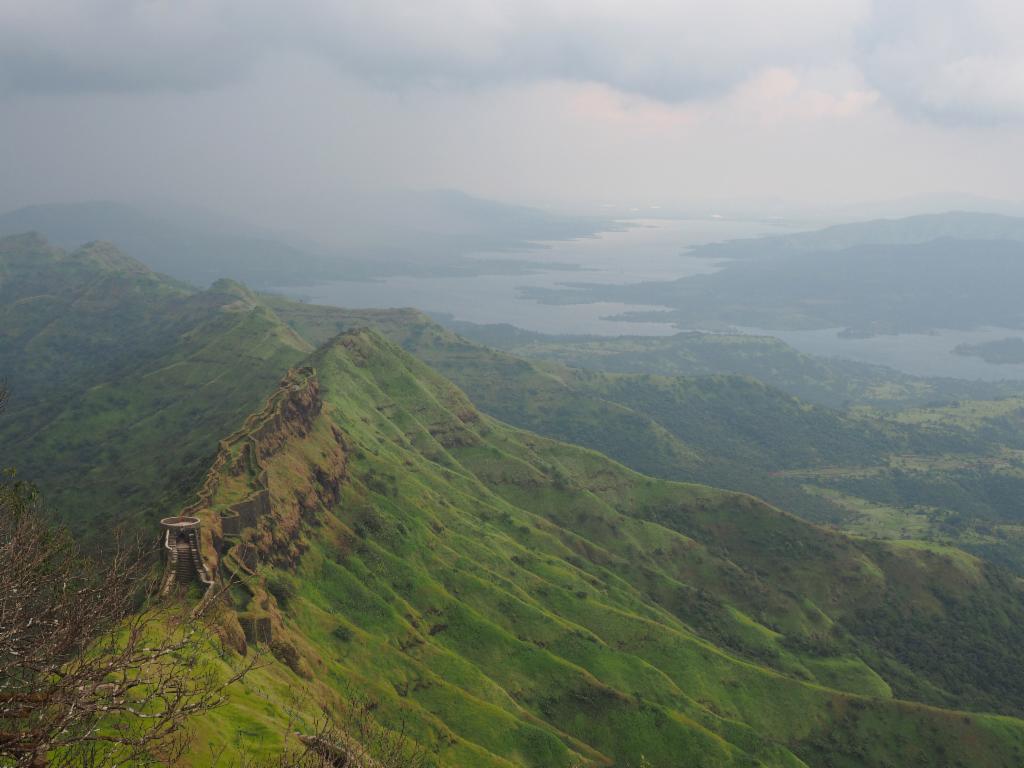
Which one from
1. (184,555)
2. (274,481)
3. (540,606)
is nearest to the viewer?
(184,555)

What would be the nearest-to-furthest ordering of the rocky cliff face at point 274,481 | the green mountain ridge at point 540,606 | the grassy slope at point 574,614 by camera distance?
the rocky cliff face at point 274,481 < the green mountain ridge at point 540,606 < the grassy slope at point 574,614

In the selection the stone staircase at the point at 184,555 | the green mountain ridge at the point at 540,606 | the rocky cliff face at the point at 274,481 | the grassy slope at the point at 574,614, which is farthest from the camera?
the grassy slope at the point at 574,614

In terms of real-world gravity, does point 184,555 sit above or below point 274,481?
above

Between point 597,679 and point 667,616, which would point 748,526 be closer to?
point 667,616

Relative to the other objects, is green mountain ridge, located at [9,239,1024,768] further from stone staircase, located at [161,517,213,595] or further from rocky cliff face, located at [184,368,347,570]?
stone staircase, located at [161,517,213,595]

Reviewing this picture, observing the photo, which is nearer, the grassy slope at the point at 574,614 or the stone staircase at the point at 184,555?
the stone staircase at the point at 184,555

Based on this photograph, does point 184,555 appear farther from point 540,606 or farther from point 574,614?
point 574,614

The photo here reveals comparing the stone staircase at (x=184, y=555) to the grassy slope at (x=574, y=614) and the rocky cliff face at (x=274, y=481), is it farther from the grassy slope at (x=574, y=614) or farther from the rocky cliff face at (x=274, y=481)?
the grassy slope at (x=574, y=614)

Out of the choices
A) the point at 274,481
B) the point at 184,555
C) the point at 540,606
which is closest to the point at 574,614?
the point at 540,606

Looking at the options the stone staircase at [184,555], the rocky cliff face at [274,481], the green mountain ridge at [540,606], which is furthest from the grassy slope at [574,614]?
the stone staircase at [184,555]
